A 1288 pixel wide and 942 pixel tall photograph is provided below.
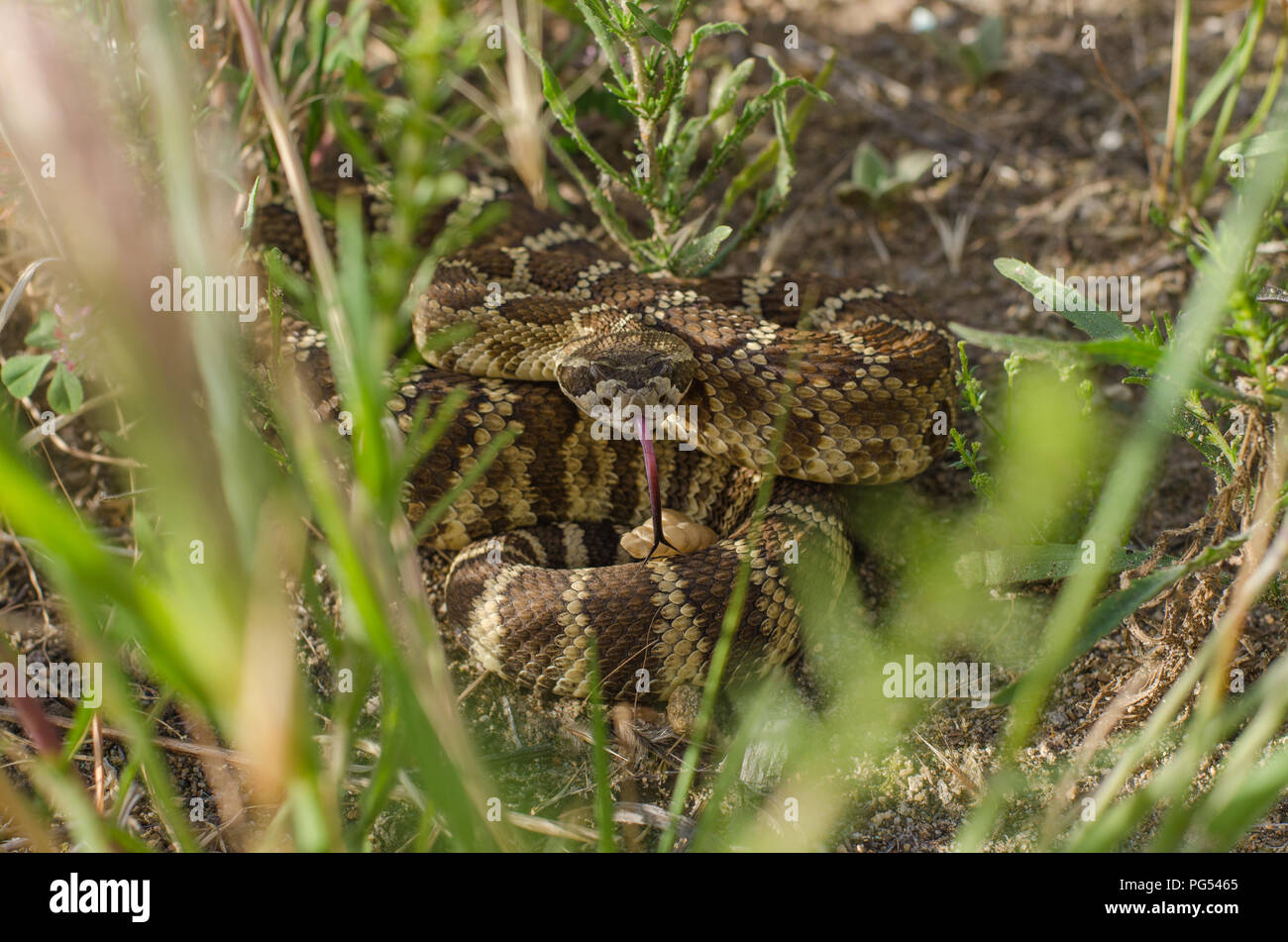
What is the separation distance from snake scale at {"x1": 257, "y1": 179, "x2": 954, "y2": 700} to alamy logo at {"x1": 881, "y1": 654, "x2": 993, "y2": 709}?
1.31ft

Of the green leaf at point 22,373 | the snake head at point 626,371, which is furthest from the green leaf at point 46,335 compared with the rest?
the snake head at point 626,371

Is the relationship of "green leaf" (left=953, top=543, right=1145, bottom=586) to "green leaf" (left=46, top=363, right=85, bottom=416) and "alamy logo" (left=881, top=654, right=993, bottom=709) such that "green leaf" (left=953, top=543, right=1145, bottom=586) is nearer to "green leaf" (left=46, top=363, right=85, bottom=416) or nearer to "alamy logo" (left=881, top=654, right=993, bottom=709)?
"alamy logo" (left=881, top=654, right=993, bottom=709)

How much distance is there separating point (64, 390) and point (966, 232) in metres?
4.28

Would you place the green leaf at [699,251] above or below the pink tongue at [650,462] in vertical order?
above

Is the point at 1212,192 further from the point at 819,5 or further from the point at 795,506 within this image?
the point at 795,506

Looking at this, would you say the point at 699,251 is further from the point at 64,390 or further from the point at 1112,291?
the point at 64,390

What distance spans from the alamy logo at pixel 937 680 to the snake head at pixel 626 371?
1.32 metres

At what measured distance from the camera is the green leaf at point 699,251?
4.06 meters

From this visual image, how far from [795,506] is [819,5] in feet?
12.3

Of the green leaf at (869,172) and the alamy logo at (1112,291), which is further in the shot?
the green leaf at (869,172)

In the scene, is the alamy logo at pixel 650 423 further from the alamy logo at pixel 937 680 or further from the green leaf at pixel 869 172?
the green leaf at pixel 869 172

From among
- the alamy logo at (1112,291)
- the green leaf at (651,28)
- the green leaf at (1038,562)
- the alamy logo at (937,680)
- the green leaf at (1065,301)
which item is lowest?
the alamy logo at (937,680)
